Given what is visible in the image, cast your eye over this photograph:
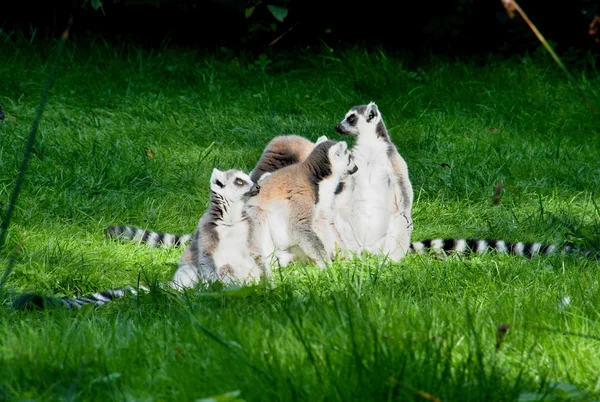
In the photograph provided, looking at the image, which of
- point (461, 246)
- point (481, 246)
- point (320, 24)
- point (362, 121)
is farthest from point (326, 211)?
point (320, 24)

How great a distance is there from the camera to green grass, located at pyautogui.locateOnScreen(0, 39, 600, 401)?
7.21 feet

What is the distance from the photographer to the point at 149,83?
7715mm

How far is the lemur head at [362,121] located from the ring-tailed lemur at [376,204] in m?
0.01

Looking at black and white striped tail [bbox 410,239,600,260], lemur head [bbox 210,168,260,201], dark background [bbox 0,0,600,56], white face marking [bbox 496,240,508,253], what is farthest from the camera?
dark background [bbox 0,0,600,56]

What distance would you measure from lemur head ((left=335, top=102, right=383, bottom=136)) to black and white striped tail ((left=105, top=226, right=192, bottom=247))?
3.79ft

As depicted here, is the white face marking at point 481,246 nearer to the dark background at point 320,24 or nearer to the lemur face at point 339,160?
the lemur face at point 339,160

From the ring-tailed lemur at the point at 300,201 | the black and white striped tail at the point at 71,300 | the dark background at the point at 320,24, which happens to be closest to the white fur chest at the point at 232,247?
the ring-tailed lemur at the point at 300,201

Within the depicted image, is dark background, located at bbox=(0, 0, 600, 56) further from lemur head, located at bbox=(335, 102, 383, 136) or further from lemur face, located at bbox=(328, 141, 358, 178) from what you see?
lemur face, located at bbox=(328, 141, 358, 178)

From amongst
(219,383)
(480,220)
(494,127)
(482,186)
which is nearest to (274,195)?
(480,220)

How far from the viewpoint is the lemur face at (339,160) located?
15.6ft

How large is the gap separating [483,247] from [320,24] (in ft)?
16.5

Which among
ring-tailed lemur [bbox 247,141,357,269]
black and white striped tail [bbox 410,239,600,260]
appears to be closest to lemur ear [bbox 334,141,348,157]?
ring-tailed lemur [bbox 247,141,357,269]

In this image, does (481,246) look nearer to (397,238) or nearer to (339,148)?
(397,238)

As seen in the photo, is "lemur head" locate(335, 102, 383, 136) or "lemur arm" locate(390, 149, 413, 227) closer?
"lemur arm" locate(390, 149, 413, 227)
